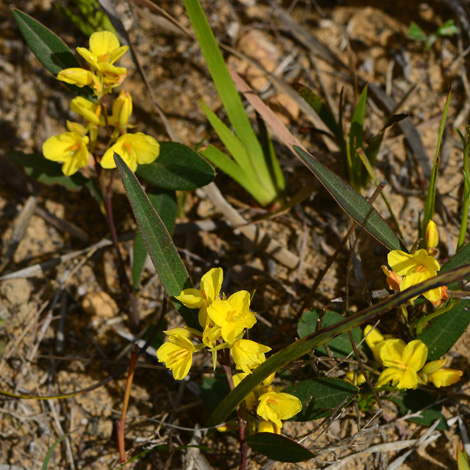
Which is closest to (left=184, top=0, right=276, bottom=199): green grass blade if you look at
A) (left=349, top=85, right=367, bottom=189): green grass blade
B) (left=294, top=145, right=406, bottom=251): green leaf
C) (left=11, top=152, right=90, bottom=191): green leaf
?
(left=349, top=85, right=367, bottom=189): green grass blade

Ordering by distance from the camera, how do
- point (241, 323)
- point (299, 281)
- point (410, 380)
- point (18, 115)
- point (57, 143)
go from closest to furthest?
1. point (241, 323)
2. point (410, 380)
3. point (57, 143)
4. point (299, 281)
5. point (18, 115)

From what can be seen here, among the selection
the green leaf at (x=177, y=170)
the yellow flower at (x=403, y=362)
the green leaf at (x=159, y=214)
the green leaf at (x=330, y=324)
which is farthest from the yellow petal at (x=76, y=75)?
the yellow flower at (x=403, y=362)

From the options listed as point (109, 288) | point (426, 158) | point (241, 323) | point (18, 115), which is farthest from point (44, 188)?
point (426, 158)

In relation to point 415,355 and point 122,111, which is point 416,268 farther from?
point 122,111

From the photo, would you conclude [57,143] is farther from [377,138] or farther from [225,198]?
[377,138]

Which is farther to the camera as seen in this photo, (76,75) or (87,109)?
(87,109)

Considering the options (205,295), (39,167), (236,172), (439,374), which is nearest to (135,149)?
(236,172)
